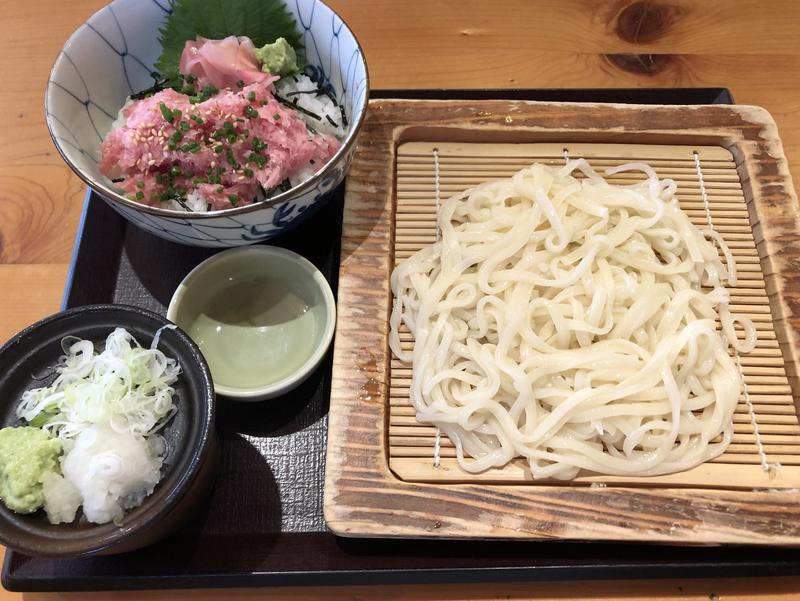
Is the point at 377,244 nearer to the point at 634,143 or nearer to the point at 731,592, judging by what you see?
the point at 634,143

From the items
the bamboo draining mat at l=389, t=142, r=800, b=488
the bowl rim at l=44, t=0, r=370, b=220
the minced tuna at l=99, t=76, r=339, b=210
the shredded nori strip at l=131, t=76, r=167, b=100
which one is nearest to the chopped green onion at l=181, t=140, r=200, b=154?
the minced tuna at l=99, t=76, r=339, b=210

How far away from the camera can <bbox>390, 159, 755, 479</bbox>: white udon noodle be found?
1487 mm

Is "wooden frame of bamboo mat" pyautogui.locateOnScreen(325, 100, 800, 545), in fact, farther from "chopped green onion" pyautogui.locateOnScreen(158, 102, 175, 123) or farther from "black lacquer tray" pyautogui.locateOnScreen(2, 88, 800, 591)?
"chopped green onion" pyautogui.locateOnScreen(158, 102, 175, 123)

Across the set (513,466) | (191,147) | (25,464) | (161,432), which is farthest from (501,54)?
(25,464)

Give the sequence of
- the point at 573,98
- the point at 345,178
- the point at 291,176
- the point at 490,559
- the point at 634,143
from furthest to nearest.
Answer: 1. the point at 573,98
2. the point at 634,143
3. the point at 345,178
4. the point at 291,176
5. the point at 490,559

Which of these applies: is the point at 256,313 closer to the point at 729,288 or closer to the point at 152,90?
the point at 152,90

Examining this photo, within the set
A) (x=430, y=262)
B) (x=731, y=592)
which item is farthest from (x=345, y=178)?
(x=731, y=592)

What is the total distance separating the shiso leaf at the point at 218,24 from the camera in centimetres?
178

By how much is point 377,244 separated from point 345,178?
243 millimetres

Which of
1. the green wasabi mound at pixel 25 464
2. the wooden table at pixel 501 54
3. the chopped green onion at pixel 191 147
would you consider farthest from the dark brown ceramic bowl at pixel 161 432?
the wooden table at pixel 501 54

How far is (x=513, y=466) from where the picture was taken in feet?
4.85

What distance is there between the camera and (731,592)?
149 cm

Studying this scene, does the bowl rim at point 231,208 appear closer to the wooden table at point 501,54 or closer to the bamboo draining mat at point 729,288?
the bamboo draining mat at point 729,288

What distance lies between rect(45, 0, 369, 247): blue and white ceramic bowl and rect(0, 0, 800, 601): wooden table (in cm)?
47
